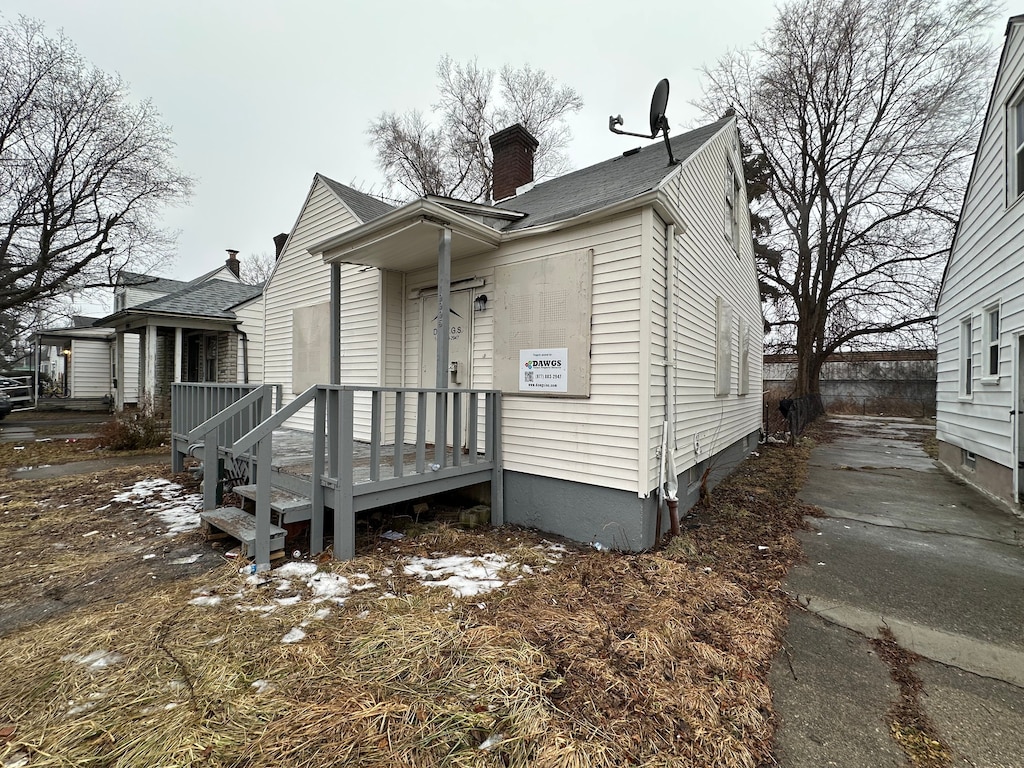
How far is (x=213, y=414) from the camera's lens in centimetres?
609

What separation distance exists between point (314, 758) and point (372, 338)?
5.03 m

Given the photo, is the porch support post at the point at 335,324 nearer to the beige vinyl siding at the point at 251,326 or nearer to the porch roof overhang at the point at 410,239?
the porch roof overhang at the point at 410,239

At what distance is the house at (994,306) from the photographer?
5.16 m

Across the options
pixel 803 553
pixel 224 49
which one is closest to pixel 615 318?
pixel 803 553

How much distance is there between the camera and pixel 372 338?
6027 millimetres

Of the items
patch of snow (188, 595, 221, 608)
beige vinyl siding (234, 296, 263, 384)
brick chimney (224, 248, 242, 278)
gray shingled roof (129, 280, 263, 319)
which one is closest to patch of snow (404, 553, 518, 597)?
patch of snow (188, 595, 221, 608)

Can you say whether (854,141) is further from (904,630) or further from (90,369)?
(90,369)

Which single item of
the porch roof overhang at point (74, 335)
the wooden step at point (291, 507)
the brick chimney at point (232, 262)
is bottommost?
the wooden step at point (291, 507)

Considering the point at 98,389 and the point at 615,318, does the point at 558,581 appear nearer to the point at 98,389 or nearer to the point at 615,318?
the point at 615,318

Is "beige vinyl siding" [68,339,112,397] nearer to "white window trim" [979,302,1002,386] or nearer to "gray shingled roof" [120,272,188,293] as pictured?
"gray shingled roof" [120,272,188,293]

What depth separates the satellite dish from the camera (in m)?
4.83

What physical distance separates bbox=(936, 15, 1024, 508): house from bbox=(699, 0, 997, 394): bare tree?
10.1m

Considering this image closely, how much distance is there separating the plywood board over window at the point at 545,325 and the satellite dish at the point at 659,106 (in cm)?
198

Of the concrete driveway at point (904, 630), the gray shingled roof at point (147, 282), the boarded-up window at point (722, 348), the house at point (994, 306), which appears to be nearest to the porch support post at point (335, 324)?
the concrete driveway at point (904, 630)
